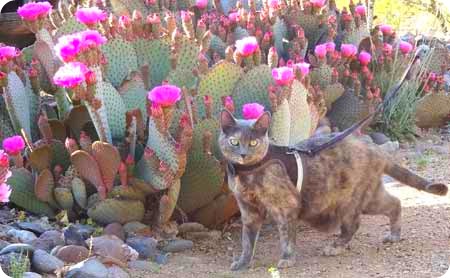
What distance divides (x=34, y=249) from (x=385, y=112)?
14.2 ft

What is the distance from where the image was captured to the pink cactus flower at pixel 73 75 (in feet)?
15.7

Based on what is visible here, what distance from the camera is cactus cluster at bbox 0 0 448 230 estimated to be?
503cm

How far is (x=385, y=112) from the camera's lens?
791 centimetres

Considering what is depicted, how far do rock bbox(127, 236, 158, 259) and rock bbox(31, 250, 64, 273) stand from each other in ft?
2.01

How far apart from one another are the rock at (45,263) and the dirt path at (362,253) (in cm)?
45

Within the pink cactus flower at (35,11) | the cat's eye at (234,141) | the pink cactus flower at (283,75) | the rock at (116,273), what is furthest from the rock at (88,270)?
the pink cactus flower at (35,11)

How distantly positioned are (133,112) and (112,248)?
989 millimetres

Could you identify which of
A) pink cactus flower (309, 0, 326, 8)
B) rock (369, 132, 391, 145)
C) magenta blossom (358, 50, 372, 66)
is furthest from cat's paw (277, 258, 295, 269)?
pink cactus flower (309, 0, 326, 8)

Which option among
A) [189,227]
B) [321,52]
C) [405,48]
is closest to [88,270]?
[189,227]

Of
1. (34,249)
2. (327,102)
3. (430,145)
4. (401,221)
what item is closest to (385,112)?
(430,145)

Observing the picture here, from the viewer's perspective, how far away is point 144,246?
498 cm

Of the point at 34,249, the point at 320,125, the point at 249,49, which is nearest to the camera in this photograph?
the point at 34,249

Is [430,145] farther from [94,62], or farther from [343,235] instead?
[94,62]

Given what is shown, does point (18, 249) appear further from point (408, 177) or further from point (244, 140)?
point (408, 177)
